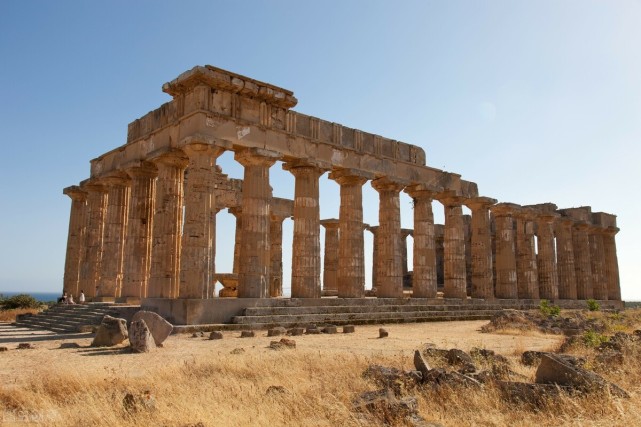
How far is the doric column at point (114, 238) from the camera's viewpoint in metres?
22.2

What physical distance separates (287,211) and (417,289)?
11.1 metres

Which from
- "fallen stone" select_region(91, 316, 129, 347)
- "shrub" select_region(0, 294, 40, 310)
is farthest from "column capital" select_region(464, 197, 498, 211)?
"shrub" select_region(0, 294, 40, 310)

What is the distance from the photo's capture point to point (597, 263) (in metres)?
37.9

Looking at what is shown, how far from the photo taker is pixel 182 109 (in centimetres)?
1880

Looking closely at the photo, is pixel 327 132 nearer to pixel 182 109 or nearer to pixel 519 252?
pixel 182 109

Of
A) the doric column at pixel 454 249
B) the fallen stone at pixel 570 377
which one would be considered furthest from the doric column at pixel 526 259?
the fallen stone at pixel 570 377

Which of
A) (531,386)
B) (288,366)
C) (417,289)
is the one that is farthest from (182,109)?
(531,386)

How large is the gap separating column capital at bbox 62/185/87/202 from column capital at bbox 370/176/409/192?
15.0 metres

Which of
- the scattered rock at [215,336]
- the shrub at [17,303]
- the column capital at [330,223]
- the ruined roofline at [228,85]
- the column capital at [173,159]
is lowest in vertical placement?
the scattered rock at [215,336]

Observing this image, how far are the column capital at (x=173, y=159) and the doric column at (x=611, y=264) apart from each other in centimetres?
3307

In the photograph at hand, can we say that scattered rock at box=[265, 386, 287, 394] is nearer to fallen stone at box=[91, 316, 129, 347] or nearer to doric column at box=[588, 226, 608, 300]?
fallen stone at box=[91, 316, 129, 347]

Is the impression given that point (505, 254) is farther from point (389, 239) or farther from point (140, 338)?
point (140, 338)

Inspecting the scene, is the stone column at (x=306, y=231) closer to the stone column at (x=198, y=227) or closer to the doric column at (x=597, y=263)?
the stone column at (x=198, y=227)

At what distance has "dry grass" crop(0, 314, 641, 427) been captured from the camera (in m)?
5.75
